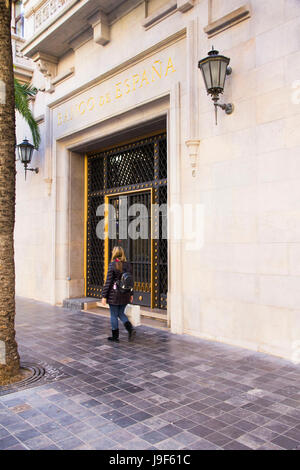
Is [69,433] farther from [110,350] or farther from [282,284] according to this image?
[282,284]

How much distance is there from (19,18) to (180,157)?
10.5 m

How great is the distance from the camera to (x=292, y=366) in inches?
193

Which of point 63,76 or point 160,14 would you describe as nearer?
point 160,14

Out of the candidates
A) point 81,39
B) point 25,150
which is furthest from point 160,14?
point 25,150

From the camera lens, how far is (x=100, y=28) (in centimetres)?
855

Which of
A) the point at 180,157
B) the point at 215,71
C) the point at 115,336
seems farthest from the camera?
the point at 180,157

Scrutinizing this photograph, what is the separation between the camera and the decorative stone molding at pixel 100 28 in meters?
8.55

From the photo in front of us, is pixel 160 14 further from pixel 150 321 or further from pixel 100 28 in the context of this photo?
pixel 150 321

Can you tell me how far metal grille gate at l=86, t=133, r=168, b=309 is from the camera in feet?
28.0

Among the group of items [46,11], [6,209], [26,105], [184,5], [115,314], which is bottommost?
[115,314]

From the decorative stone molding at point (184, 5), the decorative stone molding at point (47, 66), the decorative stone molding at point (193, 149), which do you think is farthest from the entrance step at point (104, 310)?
the decorative stone molding at point (47, 66)

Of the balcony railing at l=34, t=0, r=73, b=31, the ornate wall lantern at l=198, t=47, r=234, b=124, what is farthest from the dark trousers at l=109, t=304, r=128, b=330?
the balcony railing at l=34, t=0, r=73, b=31

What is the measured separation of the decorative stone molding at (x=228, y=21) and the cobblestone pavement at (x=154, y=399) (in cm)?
528

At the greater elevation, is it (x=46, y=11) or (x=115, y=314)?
(x=46, y=11)
